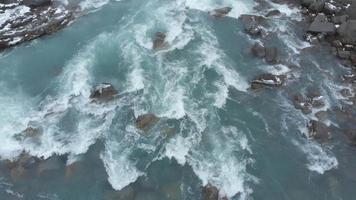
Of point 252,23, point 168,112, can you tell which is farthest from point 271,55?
point 168,112

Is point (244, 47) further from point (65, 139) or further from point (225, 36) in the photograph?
point (65, 139)

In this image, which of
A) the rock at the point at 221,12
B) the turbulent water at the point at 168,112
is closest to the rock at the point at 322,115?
the turbulent water at the point at 168,112

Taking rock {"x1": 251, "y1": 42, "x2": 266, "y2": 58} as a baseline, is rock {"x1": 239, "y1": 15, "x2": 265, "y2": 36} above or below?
above

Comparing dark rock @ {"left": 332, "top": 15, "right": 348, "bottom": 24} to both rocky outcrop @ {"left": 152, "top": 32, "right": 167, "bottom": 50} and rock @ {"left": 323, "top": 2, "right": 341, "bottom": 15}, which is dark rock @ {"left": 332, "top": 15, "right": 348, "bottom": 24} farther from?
rocky outcrop @ {"left": 152, "top": 32, "right": 167, "bottom": 50}

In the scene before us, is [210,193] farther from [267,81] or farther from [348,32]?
[348,32]

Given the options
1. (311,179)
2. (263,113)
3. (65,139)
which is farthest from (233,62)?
(65,139)

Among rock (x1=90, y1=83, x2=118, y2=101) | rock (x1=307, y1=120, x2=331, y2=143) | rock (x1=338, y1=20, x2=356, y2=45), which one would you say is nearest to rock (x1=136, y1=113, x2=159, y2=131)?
rock (x1=90, y1=83, x2=118, y2=101)
